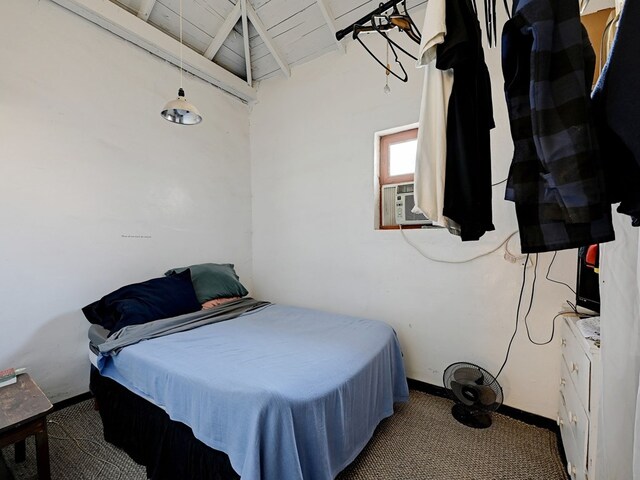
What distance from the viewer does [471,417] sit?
2002 mm

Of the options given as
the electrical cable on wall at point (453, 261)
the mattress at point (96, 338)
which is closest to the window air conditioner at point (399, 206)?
the electrical cable on wall at point (453, 261)

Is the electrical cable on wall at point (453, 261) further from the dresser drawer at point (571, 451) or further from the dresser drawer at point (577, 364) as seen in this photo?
the dresser drawer at point (571, 451)

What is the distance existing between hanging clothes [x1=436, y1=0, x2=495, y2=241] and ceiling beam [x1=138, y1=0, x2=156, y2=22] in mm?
2728

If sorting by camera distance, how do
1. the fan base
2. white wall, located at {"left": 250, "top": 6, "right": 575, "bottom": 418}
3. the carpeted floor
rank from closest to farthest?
the carpeted floor, the fan base, white wall, located at {"left": 250, "top": 6, "right": 575, "bottom": 418}

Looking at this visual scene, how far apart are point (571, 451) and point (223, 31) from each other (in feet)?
13.5

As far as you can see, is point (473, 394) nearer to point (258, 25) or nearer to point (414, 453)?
point (414, 453)

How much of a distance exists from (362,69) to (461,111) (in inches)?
86.2

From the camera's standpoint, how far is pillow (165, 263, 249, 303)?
8.42 feet

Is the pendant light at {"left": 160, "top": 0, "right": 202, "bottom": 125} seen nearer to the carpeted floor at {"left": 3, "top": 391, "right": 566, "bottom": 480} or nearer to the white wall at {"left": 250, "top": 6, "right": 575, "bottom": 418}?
the white wall at {"left": 250, "top": 6, "right": 575, "bottom": 418}

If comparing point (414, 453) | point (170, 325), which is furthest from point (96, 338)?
point (414, 453)

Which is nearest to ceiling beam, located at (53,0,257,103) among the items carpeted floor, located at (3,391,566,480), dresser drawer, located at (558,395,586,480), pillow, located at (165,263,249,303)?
pillow, located at (165,263,249,303)

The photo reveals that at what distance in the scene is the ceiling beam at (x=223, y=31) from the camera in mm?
2722

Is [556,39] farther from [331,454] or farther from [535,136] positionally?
[331,454]

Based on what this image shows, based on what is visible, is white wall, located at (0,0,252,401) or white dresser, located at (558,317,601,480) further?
white wall, located at (0,0,252,401)
